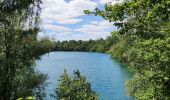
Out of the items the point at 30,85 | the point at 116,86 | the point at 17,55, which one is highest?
the point at 17,55

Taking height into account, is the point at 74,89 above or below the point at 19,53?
below

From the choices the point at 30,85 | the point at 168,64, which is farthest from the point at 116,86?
the point at 168,64

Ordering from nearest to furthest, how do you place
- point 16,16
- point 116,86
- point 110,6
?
point 110,6 → point 16,16 → point 116,86

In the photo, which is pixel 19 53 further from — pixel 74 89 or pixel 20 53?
pixel 74 89

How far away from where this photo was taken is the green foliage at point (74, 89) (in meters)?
33.8

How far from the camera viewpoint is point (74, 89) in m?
34.3

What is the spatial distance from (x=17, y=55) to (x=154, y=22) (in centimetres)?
2191

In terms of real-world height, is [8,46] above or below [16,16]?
below

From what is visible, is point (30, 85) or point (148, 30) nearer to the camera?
point (148, 30)

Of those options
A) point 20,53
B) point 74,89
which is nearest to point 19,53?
point 20,53

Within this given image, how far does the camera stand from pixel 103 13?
12.2 meters

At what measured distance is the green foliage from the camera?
111 feet

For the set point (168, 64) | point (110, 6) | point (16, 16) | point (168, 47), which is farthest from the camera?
point (16, 16)

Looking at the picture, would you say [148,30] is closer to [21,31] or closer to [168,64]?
[168,64]
